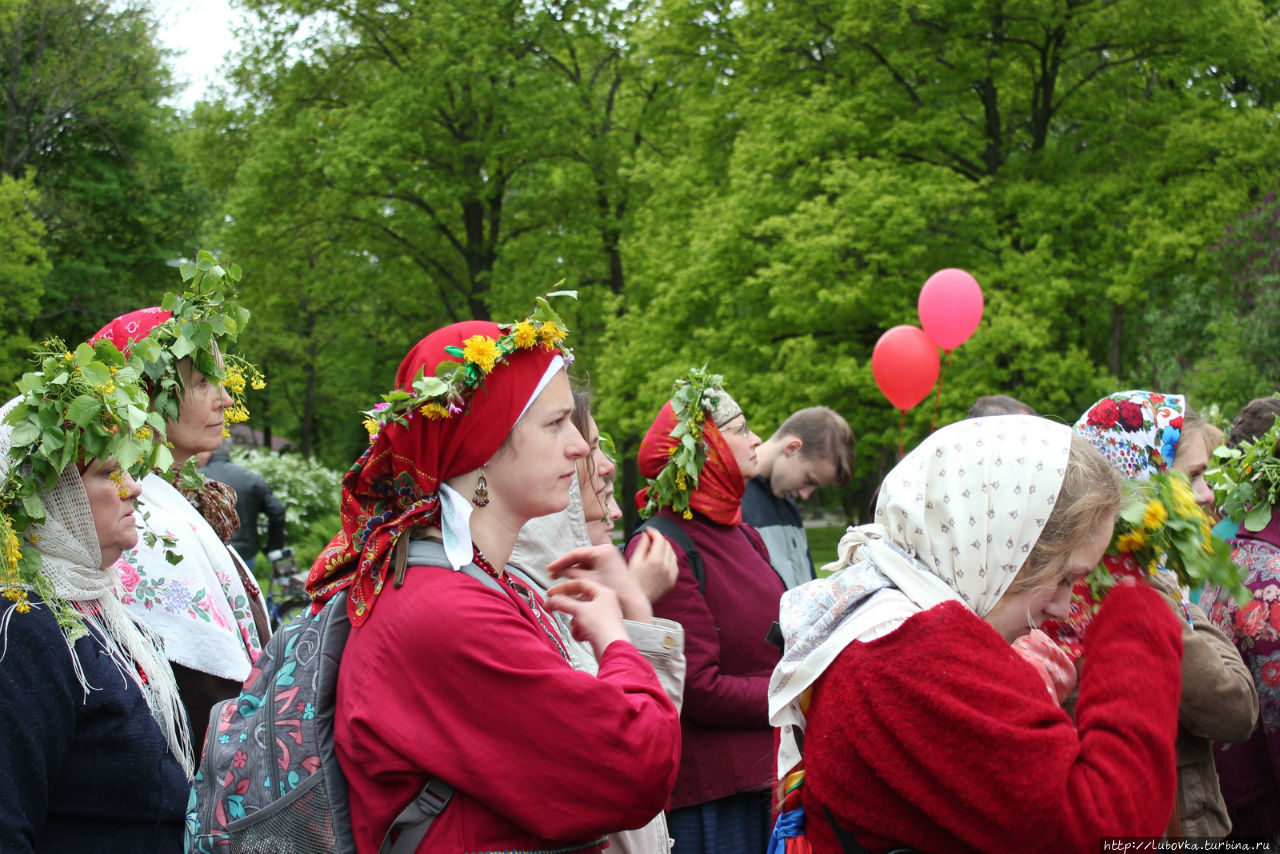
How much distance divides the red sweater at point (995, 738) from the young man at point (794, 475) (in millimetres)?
2976

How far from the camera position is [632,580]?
7.65 feet

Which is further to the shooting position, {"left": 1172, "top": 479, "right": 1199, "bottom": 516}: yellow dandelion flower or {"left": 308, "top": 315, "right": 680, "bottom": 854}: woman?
{"left": 1172, "top": 479, "right": 1199, "bottom": 516}: yellow dandelion flower

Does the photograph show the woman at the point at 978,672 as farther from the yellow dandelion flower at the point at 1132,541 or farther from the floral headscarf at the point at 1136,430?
the floral headscarf at the point at 1136,430

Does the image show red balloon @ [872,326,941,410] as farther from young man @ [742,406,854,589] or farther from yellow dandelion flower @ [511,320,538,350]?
yellow dandelion flower @ [511,320,538,350]

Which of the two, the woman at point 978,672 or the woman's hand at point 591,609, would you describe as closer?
the woman at point 978,672

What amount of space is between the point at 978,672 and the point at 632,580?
81cm

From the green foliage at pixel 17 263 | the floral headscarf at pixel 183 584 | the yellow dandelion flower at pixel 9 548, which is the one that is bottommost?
the floral headscarf at pixel 183 584

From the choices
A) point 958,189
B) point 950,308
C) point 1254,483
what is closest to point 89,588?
point 1254,483

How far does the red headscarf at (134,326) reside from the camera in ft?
10.0

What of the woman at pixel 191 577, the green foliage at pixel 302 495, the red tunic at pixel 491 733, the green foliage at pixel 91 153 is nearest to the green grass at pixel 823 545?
the green foliage at pixel 302 495

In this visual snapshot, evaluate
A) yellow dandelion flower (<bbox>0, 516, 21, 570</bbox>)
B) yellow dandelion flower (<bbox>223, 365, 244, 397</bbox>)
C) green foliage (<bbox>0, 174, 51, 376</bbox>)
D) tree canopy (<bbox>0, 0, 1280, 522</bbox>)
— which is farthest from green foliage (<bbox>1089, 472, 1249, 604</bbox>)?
green foliage (<bbox>0, 174, 51, 376</bbox>)

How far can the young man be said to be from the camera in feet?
16.3

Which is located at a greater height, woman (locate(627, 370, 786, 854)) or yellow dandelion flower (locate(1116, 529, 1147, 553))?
yellow dandelion flower (locate(1116, 529, 1147, 553))

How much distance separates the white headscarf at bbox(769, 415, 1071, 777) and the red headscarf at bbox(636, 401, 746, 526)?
189 centimetres
